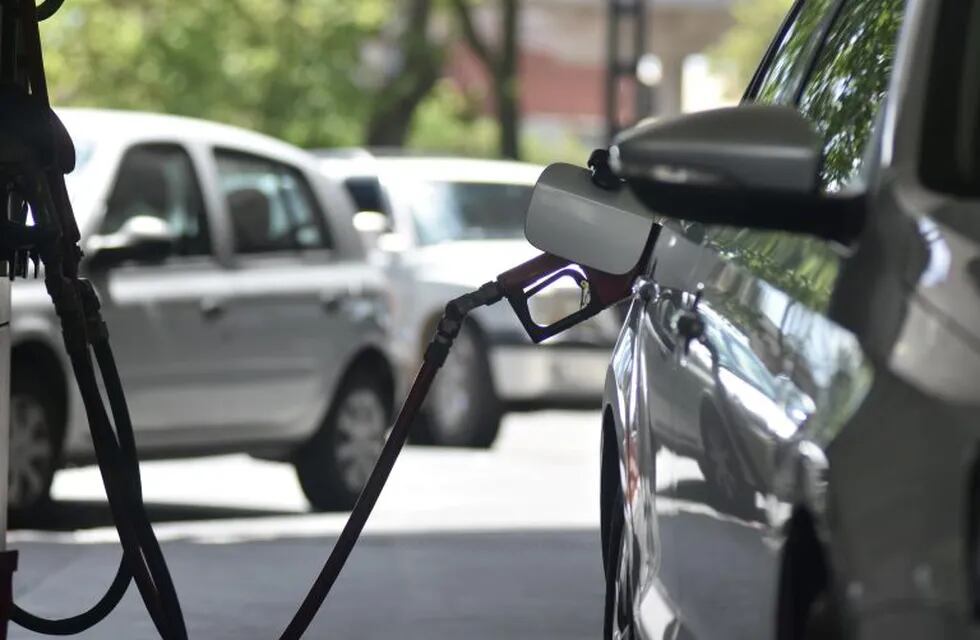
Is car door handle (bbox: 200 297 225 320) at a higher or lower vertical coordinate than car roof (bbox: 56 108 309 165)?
lower

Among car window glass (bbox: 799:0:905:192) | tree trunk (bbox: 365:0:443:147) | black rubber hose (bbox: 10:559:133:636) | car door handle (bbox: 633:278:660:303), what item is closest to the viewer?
car window glass (bbox: 799:0:905:192)

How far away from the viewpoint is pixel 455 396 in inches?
643

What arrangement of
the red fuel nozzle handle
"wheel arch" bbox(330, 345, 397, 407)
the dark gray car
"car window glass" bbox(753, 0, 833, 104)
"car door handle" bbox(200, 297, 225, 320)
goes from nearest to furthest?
the dark gray car < "car window glass" bbox(753, 0, 833, 104) < the red fuel nozzle handle < "car door handle" bbox(200, 297, 225, 320) < "wheel arch" bbox(330, 345, 397, 407)

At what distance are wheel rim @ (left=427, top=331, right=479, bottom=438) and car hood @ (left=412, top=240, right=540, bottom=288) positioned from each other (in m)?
0.37

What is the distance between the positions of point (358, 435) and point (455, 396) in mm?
4067

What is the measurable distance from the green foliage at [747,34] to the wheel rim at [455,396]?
143 feet

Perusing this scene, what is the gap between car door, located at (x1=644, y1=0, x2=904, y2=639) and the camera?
3205 millimetres

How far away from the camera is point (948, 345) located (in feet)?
9.46

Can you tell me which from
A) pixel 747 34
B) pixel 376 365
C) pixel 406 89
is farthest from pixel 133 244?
pixel 747 34

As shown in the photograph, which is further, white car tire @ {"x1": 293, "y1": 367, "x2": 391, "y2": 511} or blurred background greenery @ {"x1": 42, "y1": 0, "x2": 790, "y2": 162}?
blurred background greenery @ {"x1": 42, "y1": 0, "x2": 790, "y2": 162}

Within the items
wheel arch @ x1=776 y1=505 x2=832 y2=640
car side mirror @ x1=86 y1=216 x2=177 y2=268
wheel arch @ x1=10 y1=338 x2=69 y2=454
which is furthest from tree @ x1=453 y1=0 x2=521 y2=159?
wheel arch @ x1=776 y1=505 x2=832 y2=640

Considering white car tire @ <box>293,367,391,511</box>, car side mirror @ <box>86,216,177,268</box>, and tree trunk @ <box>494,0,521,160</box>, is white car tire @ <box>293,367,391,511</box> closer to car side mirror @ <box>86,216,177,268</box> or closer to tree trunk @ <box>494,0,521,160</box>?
car side mirror @ <box>86,216,177,268</box>

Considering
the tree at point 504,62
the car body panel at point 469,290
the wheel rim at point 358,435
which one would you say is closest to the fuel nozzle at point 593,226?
the wheel rim at point 358,435

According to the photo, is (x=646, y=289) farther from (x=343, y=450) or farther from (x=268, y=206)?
(x=343, y=450)
